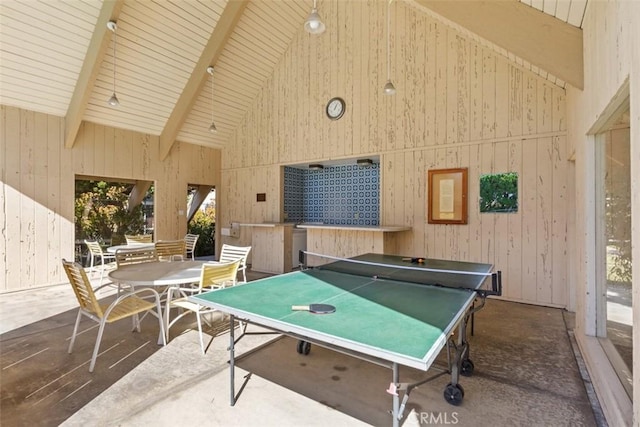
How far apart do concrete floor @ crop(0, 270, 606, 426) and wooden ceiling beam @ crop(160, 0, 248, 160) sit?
4.93 m

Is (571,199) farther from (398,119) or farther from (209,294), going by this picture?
(209,294)

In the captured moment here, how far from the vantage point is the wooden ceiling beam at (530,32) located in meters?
2.88

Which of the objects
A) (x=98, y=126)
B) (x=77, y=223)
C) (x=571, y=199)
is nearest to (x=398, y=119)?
(x=571, y=199)

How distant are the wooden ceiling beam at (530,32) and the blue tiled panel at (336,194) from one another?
4.17 meters

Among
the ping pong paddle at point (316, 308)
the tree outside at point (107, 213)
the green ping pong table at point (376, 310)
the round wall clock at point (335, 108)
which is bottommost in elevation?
the green ping pong table at point (376, 310)

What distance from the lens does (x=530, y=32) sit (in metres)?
2.91

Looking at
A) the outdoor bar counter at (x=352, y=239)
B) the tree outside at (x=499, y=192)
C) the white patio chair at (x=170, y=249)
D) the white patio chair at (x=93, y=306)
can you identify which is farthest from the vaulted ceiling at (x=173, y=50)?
the white patio chair at (x=93, y=306)

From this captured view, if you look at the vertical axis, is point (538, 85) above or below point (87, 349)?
above

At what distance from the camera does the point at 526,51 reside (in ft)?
9.73

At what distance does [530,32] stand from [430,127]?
2.56m

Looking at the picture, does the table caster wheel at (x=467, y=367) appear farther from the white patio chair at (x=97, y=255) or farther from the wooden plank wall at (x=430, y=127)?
the white patio chair at (x=97, y=255)

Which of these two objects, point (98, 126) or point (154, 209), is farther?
point (154, 209)

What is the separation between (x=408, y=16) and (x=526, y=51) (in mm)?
3374

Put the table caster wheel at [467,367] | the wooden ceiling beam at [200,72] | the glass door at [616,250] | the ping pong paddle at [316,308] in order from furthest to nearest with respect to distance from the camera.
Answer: the wooden ceiling beam at [200,72] → the table caster wheel at [467,367] → the glass door at [616,250] → the ping pong paddle at [316,308]
